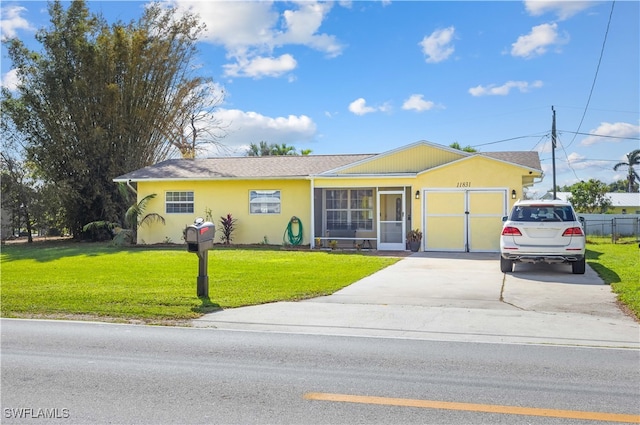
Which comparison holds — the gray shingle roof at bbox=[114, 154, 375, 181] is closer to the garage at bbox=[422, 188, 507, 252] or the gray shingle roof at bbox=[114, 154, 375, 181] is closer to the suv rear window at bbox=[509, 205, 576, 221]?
the garage at bbox=[422, 188, 507, 252]

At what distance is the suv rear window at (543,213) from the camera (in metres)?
12.8

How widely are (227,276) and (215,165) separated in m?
12.3

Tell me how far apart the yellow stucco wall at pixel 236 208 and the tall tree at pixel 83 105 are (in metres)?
4.81

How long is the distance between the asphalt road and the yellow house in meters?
12.7

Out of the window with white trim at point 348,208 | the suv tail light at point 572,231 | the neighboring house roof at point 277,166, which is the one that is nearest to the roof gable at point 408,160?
the neighboring house roof at point 277,166

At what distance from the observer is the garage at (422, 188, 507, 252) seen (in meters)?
18.8

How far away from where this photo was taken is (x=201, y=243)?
9.56 meters

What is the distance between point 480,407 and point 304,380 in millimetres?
1711

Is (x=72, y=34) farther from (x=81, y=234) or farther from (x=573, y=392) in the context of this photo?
(x=573, y=392)

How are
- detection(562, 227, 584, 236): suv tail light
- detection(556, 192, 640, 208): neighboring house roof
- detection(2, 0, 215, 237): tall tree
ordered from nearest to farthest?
detection(562, 227, 584, 236): suv tail light → detection(2, 0, 215, 237): tall tree → detection(556, 192, 640, 208): neighboring house roof

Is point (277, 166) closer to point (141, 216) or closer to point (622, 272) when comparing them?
point (141, 216)

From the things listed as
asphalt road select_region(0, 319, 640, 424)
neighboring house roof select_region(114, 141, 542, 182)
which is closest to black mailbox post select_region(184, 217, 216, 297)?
asphalt road select_region(0, 319, 640, 424)

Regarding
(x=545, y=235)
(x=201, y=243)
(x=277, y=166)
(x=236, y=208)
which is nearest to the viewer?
(x=201, y=243)

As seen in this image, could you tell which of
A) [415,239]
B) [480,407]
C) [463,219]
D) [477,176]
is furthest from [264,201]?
[480,407]
